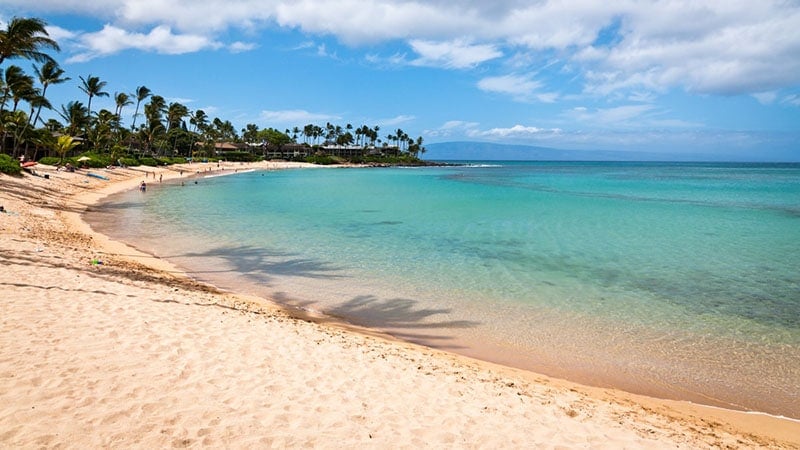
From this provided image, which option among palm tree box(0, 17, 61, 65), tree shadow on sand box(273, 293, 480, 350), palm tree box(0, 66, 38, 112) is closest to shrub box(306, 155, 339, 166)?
palm tree box(0, 66, 38, 112)

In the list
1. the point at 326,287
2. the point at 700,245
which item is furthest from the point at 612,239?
the point at 326,287

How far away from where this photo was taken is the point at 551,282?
44.0 feet

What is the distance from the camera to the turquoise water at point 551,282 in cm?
820

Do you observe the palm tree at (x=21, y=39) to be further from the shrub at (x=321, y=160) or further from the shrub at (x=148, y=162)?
the shrub at (x=321, y=160)

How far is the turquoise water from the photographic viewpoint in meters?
8.20

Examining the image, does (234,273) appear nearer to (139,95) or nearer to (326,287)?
(326,287)

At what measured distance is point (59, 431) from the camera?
163 inches

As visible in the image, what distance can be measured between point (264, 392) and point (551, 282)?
392 inches

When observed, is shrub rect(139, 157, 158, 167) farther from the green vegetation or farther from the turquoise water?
the turquoise water

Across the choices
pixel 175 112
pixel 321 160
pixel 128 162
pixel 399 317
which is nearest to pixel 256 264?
pixel 399 317

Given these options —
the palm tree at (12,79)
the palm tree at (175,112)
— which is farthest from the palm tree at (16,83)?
the palm tree at (175,112)

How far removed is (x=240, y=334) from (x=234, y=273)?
22.2 ft

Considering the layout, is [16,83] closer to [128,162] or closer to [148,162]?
[128,162]

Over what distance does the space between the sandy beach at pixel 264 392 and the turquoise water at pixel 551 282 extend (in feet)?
3.81
